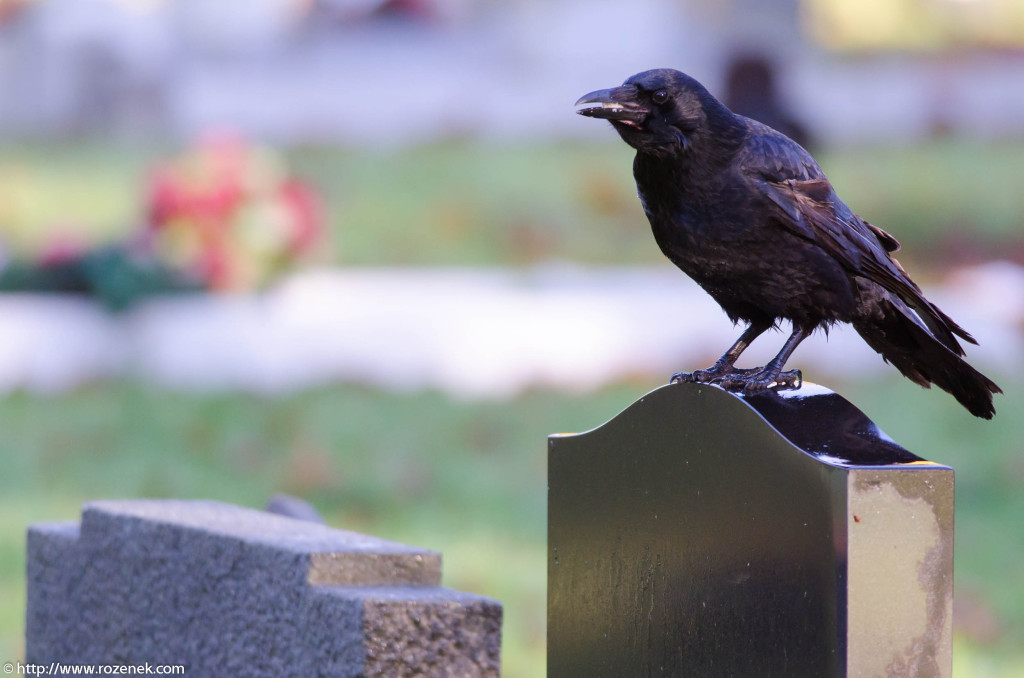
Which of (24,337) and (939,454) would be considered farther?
(24,337)

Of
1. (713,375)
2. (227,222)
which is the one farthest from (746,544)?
(227,222)

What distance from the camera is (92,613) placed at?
2.69 metres

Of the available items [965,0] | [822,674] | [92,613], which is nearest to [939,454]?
[92,613]

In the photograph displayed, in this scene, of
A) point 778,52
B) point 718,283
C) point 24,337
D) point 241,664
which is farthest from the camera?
point 778,52

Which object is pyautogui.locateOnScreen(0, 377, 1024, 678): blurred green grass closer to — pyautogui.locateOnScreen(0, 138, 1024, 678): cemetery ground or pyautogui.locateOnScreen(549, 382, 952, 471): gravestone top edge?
pyautogui.locateOnScreen(0, 138, 1024, 678): cemetery ground

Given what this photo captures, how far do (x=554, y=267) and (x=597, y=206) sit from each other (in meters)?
1.11

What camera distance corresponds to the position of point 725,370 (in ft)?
6.42

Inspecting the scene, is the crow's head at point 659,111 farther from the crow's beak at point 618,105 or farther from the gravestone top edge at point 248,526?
the gravestone top edge at point 248,526

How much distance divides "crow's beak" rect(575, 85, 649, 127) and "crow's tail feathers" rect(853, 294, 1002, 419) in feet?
1.44

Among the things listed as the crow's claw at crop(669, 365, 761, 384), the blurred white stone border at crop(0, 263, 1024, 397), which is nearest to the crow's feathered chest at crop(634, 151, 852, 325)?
the crow's claw at crop(669, 365, 761, 384)

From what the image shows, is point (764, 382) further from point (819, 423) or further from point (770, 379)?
point (819, 423)

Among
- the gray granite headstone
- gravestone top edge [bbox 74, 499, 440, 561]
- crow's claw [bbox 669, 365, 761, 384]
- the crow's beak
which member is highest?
the crow's beak

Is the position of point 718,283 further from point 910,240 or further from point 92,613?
point 910,240

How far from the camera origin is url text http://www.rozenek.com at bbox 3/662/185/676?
2.46 meters
